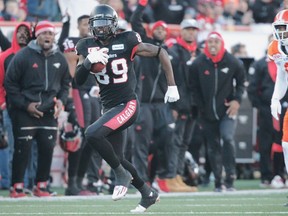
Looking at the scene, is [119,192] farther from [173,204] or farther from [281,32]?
[281,32]

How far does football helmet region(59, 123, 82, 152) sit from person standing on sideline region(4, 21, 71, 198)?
590mm

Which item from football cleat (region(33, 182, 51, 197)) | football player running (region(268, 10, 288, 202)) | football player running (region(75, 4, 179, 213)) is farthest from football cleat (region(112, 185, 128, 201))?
football cleat (region(33, 182, 51, 197))

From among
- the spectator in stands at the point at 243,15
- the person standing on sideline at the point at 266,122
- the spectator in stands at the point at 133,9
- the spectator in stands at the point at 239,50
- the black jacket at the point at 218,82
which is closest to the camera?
the black jacket at the point at 218,82

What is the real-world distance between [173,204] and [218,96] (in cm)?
308

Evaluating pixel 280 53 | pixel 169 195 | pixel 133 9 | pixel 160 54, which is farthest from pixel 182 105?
pixel 133 9

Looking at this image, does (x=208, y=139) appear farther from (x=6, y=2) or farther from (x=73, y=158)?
(x=6, y=2)

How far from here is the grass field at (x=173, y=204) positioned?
10.1 meters

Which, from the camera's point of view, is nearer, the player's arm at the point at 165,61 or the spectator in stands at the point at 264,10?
the player's arm at the point at 165,61

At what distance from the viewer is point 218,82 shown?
14125mm

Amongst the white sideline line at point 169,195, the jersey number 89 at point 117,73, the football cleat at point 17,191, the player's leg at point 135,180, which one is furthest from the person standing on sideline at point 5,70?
the player's leg at point 135,180

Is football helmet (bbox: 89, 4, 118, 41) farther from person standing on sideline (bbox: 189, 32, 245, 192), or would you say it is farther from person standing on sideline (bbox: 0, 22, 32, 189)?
person standing on sideline (bbox: 189, 32, 245, 192)

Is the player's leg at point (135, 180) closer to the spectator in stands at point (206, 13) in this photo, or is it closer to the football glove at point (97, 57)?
the football glove at point (97, 57)

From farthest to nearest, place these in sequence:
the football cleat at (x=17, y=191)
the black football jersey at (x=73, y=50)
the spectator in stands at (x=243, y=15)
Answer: the spectator in stands at (x=243, y=15) < the black football jersey at (x=73, y=50) < the football cleat at (x=17, y=191)

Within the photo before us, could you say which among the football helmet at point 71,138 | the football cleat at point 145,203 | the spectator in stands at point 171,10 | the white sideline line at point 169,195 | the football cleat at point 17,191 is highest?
the spectator in stands at point 171,10
